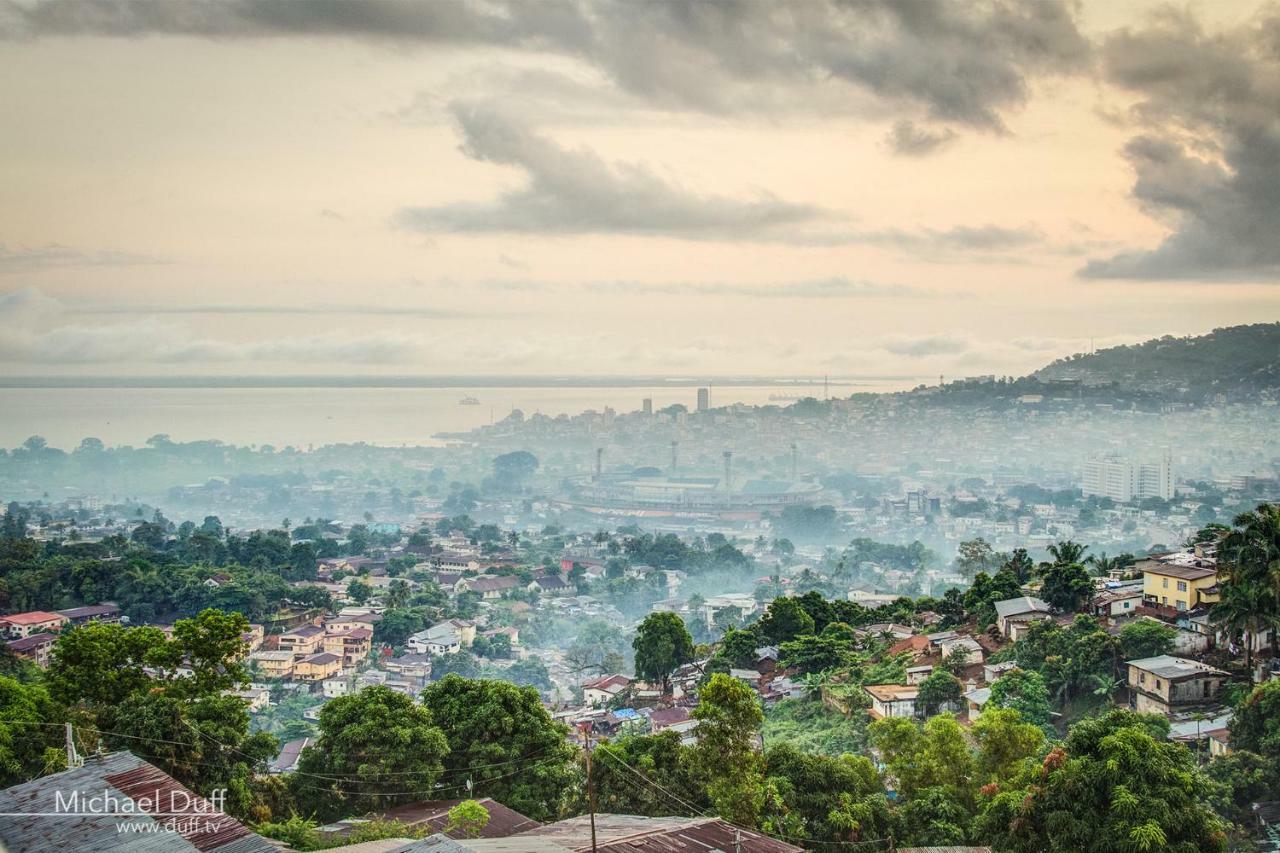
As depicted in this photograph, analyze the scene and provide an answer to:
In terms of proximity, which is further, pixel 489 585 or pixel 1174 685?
pixel 489 585

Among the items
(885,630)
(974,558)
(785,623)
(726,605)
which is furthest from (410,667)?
(974,558)

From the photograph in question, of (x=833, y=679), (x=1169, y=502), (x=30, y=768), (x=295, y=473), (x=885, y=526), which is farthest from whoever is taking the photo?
(x=295, y=473)

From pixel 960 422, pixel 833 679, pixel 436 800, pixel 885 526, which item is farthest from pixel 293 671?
pixel 960 422

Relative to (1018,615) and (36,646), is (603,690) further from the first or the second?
(36,646)

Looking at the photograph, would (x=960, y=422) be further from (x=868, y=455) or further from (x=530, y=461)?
(x=530, y=461)

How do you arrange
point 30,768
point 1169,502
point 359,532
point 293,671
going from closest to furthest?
point 30,768 → point 293,671 → point 359,532 → point 1169,502
